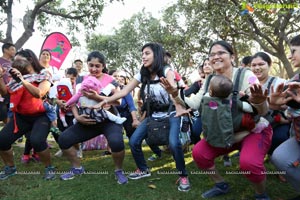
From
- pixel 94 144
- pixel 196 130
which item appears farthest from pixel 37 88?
pixel 196 130

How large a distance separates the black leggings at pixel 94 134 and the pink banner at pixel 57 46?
14.4ft

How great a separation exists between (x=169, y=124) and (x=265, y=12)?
→ 9.81 m

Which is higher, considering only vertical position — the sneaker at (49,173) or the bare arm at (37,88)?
the bare arm at (37,88)

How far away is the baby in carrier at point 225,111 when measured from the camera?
10.2 feet

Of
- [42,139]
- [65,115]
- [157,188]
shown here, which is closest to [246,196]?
[157,188]

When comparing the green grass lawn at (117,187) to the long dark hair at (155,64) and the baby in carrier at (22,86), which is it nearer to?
the baby in carrier at (22,86)

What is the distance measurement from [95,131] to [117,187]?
0.86m

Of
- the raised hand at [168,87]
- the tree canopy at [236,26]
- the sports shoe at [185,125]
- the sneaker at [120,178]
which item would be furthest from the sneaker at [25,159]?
the tree canopy at [236,26]

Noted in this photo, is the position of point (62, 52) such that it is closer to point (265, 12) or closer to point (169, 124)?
point (169, 124)

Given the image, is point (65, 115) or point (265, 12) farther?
point (265, 12)

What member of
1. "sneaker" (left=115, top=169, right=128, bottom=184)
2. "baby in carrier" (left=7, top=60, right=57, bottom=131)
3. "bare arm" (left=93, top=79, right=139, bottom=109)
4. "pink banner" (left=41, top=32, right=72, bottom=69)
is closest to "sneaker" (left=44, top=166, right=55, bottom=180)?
"baby in carrier" (left=7, top=60, right=57, bottom=131)

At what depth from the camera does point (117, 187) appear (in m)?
3.96

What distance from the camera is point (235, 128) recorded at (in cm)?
326

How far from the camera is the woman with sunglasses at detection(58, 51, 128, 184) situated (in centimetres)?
400
